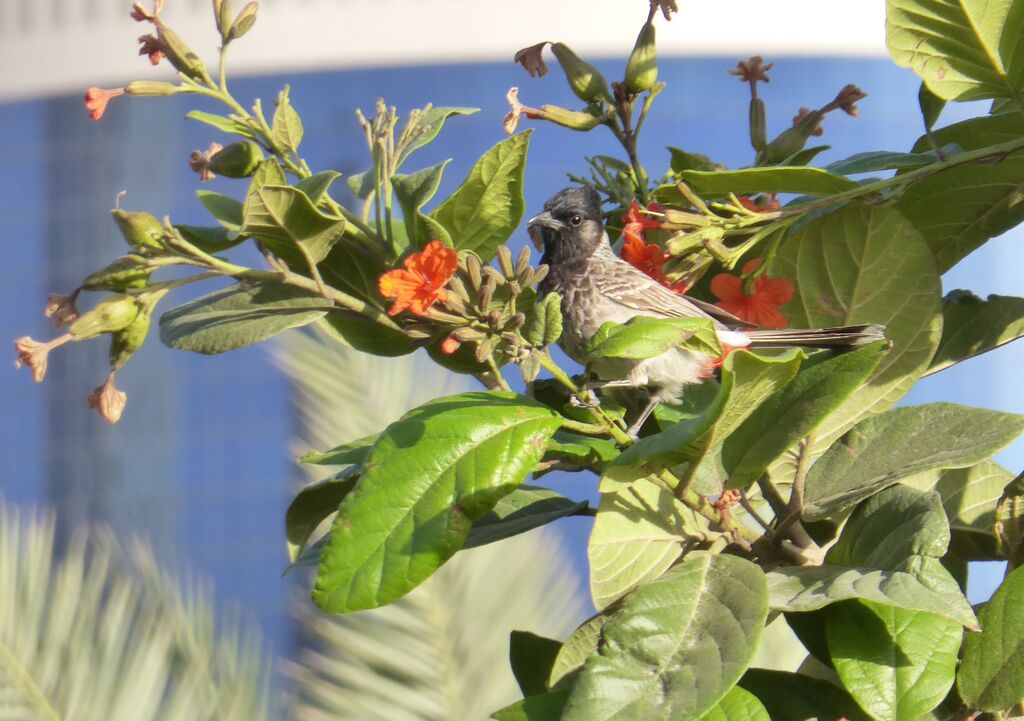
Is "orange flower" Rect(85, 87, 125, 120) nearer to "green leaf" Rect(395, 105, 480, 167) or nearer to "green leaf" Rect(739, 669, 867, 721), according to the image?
"green leaf" Rect(395, 105, 480, 167)

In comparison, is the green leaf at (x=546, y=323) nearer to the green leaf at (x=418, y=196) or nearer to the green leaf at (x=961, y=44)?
the green leaf at (x=418, y=196)

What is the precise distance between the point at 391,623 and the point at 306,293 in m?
2.46

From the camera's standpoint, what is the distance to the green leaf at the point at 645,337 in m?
0.88

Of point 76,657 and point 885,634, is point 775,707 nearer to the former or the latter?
point 885,634

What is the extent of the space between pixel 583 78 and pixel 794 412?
0.46 m

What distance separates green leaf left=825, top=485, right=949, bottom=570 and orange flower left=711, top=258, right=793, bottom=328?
233mm

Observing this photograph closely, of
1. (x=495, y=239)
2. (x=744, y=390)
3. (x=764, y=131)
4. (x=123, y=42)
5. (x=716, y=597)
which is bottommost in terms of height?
(x=716, y=597)

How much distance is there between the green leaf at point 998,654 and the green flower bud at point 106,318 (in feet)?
2.64

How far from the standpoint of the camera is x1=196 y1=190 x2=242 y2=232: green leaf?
1211 millimetres

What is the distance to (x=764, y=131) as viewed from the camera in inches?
52.6

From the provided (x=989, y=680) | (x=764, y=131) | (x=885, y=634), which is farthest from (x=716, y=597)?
(x=764, y=131)

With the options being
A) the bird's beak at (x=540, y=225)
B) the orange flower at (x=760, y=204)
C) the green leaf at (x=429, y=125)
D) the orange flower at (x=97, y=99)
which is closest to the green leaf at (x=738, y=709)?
the orange flower at (x=760, y=204)

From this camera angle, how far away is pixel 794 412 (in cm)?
96

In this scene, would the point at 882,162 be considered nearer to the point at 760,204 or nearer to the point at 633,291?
the point at 760,204
